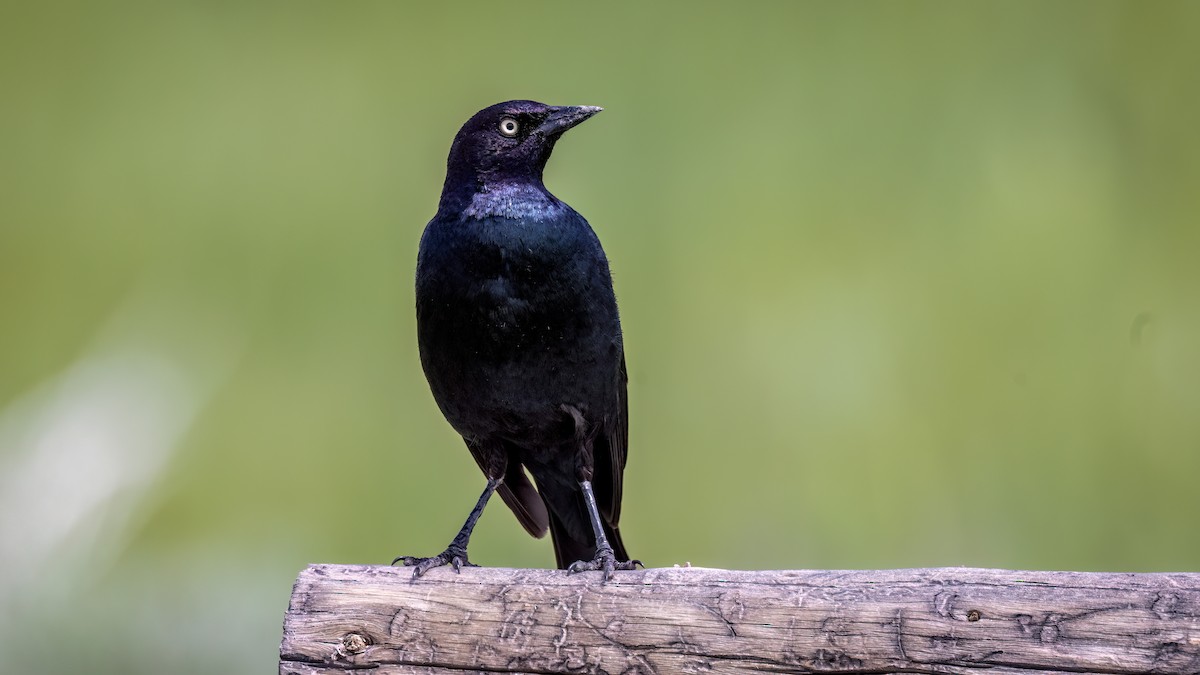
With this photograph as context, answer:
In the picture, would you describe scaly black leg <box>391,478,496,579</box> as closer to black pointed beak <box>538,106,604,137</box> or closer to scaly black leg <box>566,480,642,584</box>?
scaly black leg <box>566,480,642,584</box>

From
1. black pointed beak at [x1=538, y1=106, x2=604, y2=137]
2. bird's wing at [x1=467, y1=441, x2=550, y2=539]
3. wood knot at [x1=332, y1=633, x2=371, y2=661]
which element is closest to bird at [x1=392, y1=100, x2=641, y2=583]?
black pointed beak at [x1=538, y1=106, x2=604, y2=137]

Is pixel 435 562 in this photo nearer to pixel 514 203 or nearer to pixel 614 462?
pixel 614 462

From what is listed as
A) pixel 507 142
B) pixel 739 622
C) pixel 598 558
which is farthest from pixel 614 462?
pixel 739 622

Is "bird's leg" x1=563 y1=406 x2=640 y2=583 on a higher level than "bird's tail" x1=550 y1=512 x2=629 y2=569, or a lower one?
higher

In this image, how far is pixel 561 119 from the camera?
2723 millimetres

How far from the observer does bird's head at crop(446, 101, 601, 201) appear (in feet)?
8.75

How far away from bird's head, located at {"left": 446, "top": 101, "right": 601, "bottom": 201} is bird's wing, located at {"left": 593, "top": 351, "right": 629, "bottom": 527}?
517 mm

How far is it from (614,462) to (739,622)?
964 mm

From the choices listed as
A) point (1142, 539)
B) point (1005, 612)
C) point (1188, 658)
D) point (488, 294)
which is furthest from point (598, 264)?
point (1142, 539)

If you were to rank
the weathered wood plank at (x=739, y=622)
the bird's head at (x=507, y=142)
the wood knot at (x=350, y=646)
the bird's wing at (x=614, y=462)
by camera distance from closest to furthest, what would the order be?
1. the weathered wood plank at (x=739, y=622)
2. the wood knot at (x=350, y=646)
3. the bird's head at (x=507, y=142)
4. the bird's wing at (x=614, y=462)

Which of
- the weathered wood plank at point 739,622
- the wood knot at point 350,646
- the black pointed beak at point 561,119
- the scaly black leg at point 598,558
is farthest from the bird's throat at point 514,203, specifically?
the wood knot at point 350,646

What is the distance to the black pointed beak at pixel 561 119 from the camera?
2715 millimetres

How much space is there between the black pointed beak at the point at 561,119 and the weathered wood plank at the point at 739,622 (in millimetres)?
Result: 1080

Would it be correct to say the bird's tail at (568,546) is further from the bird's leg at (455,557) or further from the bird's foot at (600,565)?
the bird's foot at (600,565)
